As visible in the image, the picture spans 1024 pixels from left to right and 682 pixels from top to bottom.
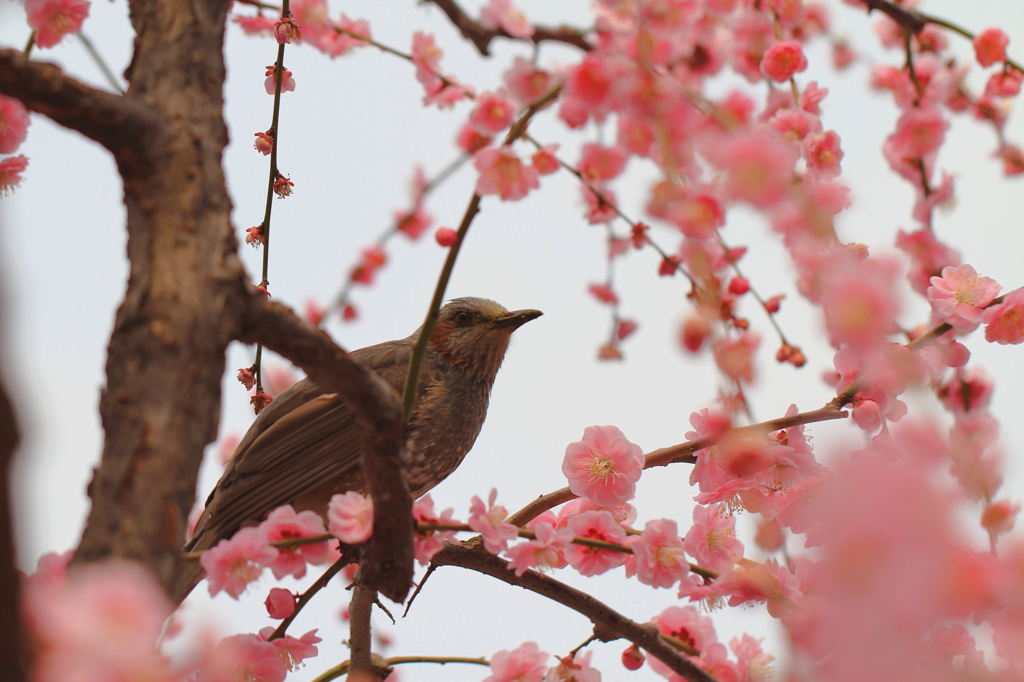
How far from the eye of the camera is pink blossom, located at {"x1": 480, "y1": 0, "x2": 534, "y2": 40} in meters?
1.59

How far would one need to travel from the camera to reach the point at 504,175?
1.61 metres

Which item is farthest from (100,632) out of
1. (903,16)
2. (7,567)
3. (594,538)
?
(903,16)

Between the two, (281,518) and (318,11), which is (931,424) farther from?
(318,11)

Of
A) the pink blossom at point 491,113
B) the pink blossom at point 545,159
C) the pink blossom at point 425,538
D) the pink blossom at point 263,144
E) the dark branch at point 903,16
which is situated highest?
the dark branch at point 903,16

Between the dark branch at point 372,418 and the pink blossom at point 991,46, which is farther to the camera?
the pink blossom at point 991,46

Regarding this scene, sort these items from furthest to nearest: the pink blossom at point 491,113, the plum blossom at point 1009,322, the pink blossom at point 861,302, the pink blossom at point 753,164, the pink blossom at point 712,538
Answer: the pink blossom at point 712,538 → the plum blossom at point 1009,322 → the pink blossom at point 491,113 → the pink blossom at point 753,164 → the pink blossom at point 861,302

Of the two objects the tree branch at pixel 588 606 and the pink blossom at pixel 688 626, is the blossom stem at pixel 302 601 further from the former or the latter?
the pink blossom at pixel 688 626

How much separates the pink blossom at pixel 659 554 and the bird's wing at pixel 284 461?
44.1 inches

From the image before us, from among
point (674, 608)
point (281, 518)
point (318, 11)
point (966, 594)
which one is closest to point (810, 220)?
point (966, 594)

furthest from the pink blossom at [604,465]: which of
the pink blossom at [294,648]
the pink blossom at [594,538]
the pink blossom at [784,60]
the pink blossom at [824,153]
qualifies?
the pink blossom at [784,60]

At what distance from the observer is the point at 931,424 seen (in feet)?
2.91

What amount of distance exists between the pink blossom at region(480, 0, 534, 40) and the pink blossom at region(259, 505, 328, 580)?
1.07m

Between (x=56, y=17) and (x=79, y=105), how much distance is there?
3.36ft

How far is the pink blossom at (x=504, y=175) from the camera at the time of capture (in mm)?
1548
